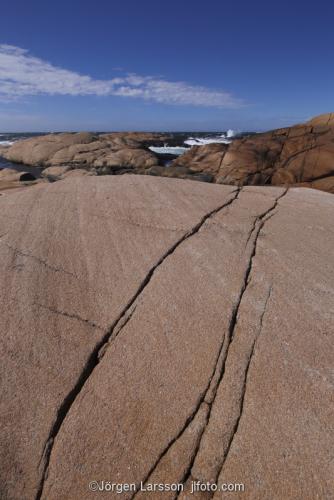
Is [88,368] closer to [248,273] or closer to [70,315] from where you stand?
[70,315]

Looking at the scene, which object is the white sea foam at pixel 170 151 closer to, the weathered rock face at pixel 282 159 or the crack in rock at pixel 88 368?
the weathered rock face at pixel 282 159

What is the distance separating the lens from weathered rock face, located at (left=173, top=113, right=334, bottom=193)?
1405 centimetres

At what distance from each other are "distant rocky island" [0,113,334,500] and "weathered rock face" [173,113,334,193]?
10.7 m

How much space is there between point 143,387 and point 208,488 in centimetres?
81

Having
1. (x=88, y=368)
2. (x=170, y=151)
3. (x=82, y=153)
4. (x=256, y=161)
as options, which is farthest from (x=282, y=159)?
(x=170, y=151)

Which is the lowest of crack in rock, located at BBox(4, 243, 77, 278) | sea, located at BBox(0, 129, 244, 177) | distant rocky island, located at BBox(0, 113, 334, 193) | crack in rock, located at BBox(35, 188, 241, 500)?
sea, located at BBox(0, 129, 244, 177)

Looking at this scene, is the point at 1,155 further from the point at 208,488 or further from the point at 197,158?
the point at 208,488

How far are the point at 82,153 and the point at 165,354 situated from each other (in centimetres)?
2611

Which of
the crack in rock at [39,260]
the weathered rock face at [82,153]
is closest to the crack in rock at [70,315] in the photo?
the crack in rock at [39,260]

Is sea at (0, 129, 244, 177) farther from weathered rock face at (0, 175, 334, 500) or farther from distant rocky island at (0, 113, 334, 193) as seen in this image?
weathered rock face at (0, 175, 334, 500)

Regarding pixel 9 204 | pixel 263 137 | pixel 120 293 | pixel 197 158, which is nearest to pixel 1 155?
pixel 197 158

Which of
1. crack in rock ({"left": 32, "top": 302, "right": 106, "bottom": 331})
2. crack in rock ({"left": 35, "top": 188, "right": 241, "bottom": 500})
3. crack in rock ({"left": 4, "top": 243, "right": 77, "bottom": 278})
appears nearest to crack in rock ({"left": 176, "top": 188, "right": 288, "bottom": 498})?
crack in rock ({"left": 35, "top": 188, "right": 241, "bottom": 500})

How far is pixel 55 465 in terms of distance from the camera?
2.27 meters

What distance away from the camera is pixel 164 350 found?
2.84 meters
